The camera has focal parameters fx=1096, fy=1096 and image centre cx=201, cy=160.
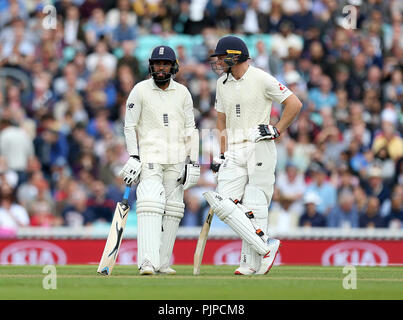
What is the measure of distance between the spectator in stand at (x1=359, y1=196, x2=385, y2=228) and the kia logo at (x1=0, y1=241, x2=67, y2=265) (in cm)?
455

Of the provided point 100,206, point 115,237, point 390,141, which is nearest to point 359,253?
point 390,141

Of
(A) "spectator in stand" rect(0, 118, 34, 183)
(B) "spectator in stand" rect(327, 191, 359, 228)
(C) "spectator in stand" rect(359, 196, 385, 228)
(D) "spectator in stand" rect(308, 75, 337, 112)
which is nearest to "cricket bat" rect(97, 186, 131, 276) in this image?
(B) "spectator in stand" rect(327, 191, 359, 228)

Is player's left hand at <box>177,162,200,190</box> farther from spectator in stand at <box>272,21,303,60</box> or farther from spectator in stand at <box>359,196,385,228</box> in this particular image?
spectator in stand at <box>272,21,303,60</box>

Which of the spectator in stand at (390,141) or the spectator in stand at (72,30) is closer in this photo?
the spectator in stand at (390,141)

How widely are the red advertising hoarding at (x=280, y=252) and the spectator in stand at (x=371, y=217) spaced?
961mm

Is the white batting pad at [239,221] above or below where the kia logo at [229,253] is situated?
above

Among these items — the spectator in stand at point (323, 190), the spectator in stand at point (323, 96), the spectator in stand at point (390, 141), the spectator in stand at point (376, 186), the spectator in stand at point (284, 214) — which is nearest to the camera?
the spectator in stand at point (284, 214)

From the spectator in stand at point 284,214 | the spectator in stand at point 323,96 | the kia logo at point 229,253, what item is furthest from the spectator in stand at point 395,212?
the spectator in stand at point 323,96

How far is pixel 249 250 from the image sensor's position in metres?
11.0

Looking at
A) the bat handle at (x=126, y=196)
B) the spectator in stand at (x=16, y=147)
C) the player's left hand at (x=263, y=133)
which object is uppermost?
the spectator in stand at (x=16, y=147)

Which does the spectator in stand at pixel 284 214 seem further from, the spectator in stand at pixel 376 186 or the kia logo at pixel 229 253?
the spectator in stand at pixel 376 186

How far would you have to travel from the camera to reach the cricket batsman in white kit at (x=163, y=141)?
36.6 ft

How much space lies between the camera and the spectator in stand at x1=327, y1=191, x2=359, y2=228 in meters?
16.5

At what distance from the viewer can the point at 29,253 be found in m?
15.2
